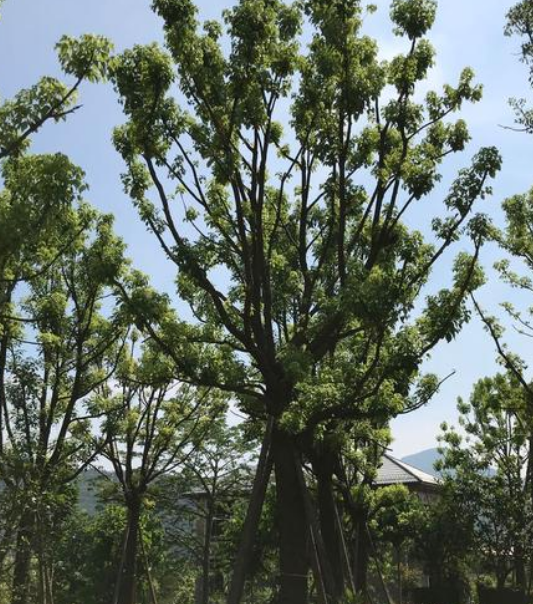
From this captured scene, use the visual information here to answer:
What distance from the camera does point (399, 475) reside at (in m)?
31.8

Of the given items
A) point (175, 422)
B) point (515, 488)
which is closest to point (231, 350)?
point (175, 422)

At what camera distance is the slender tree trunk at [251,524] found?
930 centimetres

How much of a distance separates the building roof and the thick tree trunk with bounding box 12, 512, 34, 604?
63.5ft

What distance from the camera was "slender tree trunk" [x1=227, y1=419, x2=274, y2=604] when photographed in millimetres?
9305

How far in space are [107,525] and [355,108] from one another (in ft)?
63.3

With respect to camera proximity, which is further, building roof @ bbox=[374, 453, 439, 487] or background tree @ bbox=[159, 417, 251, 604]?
building roof @ bbox=[374, 453, 439, 487]

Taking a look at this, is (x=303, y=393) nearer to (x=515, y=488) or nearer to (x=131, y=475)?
(x=131, y=475)

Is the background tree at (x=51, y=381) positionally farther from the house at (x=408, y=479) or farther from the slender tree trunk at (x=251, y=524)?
the house at (x=408, y=479)

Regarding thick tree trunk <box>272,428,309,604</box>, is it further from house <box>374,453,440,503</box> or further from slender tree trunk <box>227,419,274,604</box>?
house <box>374,453,440,503</box>

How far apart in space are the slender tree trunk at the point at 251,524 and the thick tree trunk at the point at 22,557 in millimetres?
3272

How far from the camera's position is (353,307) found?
8.97m

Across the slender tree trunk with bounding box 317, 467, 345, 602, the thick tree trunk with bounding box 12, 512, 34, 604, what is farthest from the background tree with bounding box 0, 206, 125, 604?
the slender tree trunk with bounding box 317, 467, 345, 602

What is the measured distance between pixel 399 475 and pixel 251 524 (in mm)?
23535

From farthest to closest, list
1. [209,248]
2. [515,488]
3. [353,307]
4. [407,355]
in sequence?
[515,488] → [209,248] → [407,355] → [353,307]
